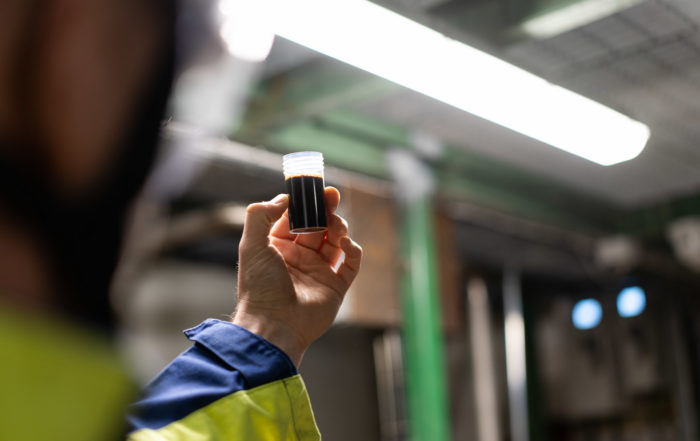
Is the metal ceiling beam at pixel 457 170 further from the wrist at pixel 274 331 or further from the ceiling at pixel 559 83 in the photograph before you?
the wrist at pixel 274 331

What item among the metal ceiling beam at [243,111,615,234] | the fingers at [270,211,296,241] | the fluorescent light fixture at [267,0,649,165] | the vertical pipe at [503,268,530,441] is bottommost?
the fingers at [270,211,296,241]

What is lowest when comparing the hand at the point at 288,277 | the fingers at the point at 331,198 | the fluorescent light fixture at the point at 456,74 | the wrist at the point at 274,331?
the wrist at the point at 274,331

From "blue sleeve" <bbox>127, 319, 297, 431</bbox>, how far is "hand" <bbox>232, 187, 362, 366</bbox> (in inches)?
1.8

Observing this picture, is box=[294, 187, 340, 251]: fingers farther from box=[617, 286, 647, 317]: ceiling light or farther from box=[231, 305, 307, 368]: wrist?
box=[617, 286, 647, 317]: ceiling light

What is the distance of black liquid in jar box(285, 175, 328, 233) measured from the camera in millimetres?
1346

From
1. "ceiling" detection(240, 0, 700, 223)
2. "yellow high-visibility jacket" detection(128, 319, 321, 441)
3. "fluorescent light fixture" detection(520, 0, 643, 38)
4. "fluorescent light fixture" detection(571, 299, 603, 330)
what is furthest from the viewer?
"fluorescent light fixture" detection(571, 299, 603, 330)

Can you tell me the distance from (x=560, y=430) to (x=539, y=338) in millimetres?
768

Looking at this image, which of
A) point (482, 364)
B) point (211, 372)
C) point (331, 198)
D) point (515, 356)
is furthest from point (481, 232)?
point (211, 372)

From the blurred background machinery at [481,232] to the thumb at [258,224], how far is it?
1.43 m

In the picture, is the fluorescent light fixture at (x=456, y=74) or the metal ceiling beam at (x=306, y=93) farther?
the metal ceiling beam at (x=306, y=93)

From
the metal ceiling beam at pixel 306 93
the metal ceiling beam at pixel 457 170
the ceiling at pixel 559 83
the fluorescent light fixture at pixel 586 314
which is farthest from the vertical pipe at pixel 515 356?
the metal ceiling beam at pixel 306 93

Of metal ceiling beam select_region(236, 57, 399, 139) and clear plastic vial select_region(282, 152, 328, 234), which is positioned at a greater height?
metal ceiling beam select_region(236, 57, 399, 139)

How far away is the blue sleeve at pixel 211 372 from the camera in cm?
106

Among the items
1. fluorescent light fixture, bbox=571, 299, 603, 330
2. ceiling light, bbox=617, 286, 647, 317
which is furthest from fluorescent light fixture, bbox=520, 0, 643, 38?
fluorescent light fixture, bbox=571, 299, 603, 330
